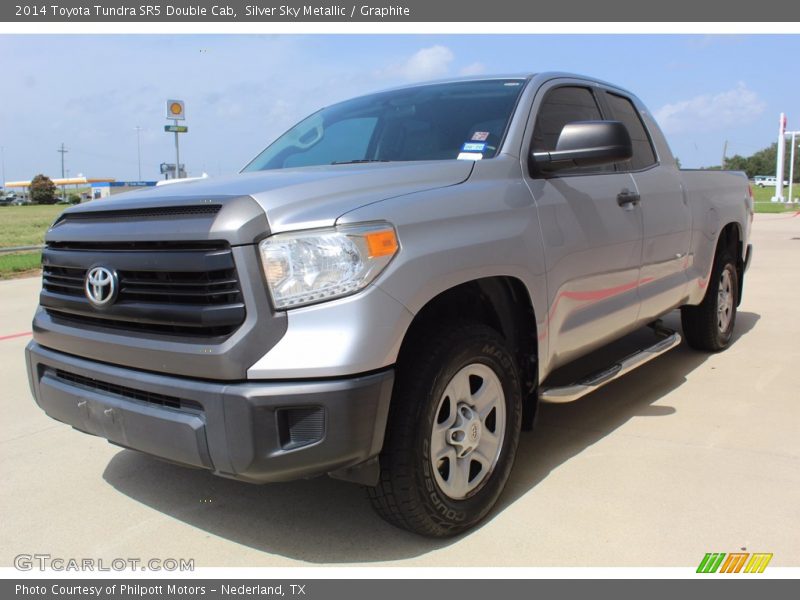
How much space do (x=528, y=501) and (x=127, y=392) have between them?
5.66 feet

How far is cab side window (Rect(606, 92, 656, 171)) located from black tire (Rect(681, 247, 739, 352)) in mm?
1285

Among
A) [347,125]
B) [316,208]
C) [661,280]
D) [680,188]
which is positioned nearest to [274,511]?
[316,208]

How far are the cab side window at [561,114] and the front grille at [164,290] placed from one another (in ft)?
5.58

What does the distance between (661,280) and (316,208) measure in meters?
2.70

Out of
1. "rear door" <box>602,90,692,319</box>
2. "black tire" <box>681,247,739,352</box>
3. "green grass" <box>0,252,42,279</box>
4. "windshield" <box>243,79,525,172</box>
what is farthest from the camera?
"green grass" <box>0,252,42,279</box>

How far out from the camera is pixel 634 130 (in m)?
4.62

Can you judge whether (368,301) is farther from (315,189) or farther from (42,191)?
(42,191)

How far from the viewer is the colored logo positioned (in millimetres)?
2582

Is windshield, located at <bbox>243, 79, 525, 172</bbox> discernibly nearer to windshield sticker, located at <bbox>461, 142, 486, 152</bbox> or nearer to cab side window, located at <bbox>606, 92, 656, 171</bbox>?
windshield sticker, located at <bbox>461, 142, 486, 152</bbox>

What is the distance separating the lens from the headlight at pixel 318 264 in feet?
7.70

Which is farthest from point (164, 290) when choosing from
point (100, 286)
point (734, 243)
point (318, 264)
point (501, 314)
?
point (734, 243)

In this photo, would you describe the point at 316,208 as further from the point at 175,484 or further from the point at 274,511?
the point at 175,484

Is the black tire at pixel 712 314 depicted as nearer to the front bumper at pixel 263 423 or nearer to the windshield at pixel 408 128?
the windshield at pixel 408 128

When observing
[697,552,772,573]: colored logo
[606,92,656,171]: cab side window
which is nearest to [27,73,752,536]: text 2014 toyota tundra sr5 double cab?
[606,92,656,171]: cab side window
